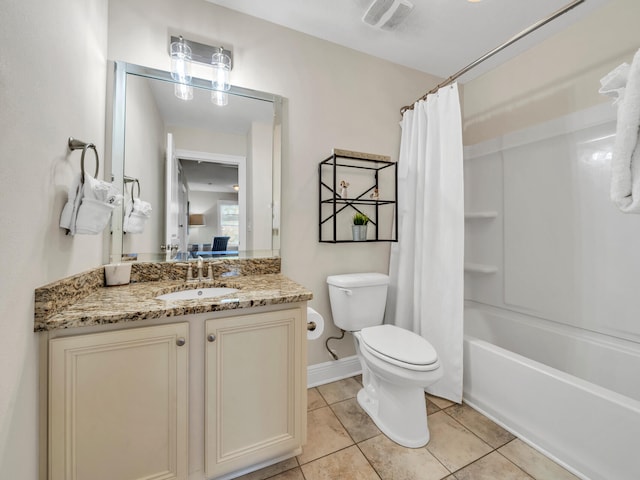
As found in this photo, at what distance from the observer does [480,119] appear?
232 centimetres

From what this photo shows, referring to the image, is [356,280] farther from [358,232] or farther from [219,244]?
[219,244]

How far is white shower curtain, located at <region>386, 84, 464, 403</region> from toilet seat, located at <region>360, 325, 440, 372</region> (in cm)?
32

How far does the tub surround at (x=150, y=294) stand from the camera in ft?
2.76

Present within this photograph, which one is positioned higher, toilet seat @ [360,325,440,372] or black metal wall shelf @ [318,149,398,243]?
black metal wall shelf @ [318,149,398,243]

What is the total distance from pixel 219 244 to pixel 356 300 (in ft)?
3.12

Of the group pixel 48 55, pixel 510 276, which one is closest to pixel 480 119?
pixel 510 276

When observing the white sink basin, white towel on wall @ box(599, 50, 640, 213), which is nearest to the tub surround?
the white sink basin

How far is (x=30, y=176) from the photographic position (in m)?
0.78

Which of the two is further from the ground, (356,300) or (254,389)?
(356,300)

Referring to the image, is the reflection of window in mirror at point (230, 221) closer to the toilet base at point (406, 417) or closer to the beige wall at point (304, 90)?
the beige wall at point (304, 90)

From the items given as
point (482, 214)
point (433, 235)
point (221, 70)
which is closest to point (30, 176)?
point (221, 70)

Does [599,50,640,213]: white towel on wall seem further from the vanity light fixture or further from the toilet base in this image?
the vanity light fixture

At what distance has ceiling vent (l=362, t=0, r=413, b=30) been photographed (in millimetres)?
1520

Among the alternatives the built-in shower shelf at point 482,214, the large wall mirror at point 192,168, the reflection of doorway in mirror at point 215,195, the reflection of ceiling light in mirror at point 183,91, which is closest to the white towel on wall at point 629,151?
the built-in shower shelf at point 482,214
